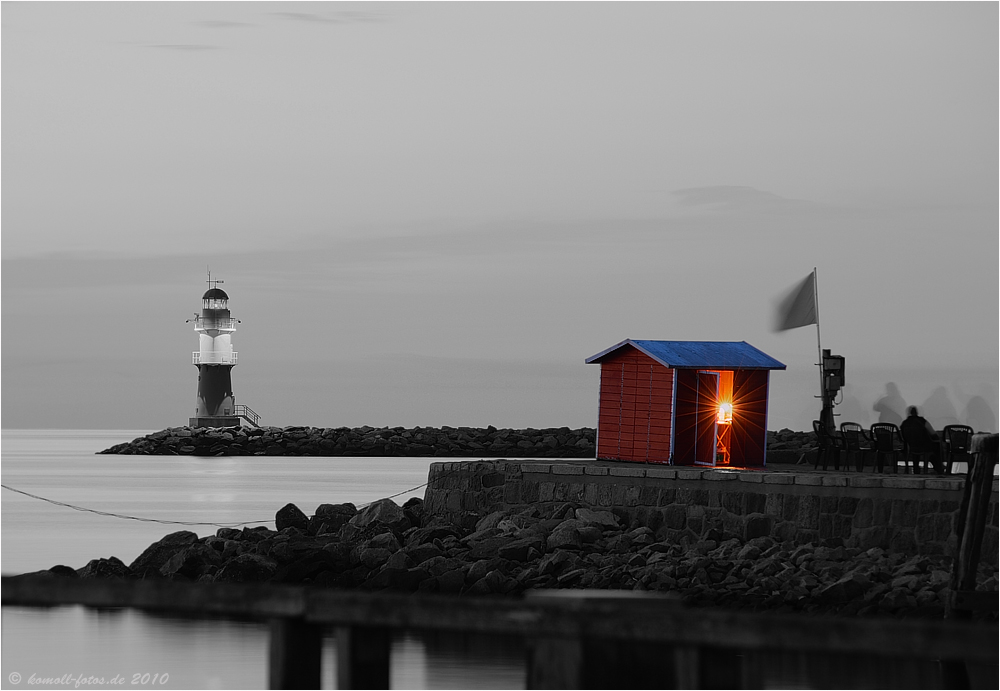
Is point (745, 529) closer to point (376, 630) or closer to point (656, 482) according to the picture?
point (656, 482)

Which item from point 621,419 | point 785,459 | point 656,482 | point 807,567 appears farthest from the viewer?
point 785,459

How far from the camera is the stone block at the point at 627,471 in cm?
1652

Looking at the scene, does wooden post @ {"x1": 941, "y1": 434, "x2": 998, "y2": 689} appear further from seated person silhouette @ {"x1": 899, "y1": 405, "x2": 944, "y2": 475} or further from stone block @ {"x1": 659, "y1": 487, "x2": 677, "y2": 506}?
stone block @ {"x1": 659, "y1": 487, "x2": 677, "y2": 506}

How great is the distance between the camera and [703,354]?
18.2 meters

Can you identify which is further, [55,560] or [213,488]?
[213,488]

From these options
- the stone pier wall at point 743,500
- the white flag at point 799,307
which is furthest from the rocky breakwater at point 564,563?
the white flag at point 799,307

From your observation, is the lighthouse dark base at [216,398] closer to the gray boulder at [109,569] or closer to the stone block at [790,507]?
the gray boulder at [109,569]

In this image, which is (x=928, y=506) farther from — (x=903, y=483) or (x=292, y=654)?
(x=292, y=654)

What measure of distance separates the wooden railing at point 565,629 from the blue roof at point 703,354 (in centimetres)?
1342

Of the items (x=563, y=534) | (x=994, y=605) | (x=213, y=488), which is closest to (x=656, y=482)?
(x=563, y=534)

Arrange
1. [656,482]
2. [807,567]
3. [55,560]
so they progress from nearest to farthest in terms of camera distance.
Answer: [807,567] < [656,482] < [55,560]

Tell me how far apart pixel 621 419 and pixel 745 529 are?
3.60 metres

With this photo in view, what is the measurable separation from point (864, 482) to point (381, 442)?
6380 centimetres

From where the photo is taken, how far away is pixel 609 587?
14344 mm
